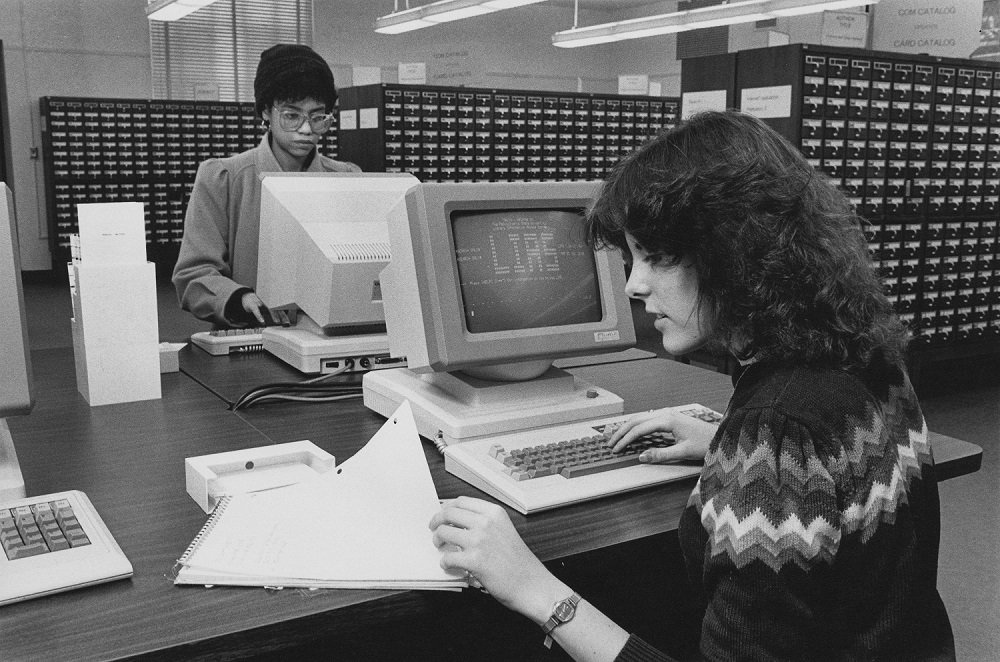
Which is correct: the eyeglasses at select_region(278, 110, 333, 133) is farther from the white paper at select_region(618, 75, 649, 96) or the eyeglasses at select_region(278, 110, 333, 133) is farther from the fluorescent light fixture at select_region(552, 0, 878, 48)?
the white paper at select_region(618, 75, 649, 96)

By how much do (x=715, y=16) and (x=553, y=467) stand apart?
584 centimetres

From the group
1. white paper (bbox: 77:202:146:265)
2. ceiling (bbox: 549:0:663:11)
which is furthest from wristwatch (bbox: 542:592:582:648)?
ceiling (bbox: 549:0:663:11)

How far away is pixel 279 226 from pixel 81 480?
3.12ft

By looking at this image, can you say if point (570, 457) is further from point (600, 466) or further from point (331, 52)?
point (331, 52)

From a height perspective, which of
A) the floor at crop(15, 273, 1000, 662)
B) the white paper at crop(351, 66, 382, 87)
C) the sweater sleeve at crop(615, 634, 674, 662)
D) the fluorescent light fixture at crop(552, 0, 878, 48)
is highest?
the fluorescent light fixture at crop(552, 0, 878, 48)

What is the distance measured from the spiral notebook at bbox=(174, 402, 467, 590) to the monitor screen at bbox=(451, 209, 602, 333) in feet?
1.14

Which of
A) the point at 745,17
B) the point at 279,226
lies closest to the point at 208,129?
the point at 745,17

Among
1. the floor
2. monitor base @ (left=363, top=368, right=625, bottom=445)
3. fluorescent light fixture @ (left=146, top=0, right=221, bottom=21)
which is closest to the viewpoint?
monitor base @ (left=363, top=368, right=625, bottom=445)

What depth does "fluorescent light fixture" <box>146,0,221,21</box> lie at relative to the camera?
7086 mm

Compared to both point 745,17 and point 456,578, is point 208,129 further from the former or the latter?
point 456,578

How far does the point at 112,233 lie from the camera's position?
69.1 inches

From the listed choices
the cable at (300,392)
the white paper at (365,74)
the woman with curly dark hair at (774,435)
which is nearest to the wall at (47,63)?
the white paper at (365,74)

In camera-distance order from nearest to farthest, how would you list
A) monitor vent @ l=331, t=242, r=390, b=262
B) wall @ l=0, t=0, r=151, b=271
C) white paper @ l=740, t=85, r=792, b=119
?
monitor vent @ l=331, t=242, r=390, b=262 < white paper @ l=740, t=85, r=792, b=119 < wall @ l=0, t=0, r=151, b=271

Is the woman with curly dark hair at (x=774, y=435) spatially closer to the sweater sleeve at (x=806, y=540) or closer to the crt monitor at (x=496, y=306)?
the sweater sleeve at (x=806, y=540)
